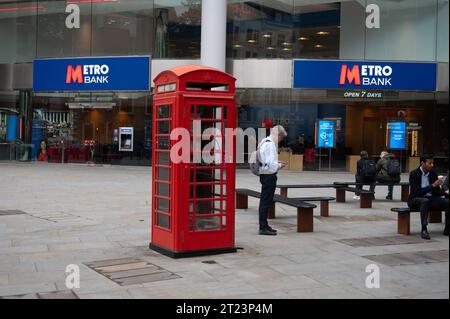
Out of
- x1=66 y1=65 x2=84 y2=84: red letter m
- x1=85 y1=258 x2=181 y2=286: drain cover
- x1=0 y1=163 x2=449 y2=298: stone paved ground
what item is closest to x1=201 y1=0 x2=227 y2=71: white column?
x1=66 y1=65 x2=84 y2=84: red letter m

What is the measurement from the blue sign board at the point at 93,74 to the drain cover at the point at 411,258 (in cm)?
1930

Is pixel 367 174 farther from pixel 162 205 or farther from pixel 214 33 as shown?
pixel 214 33

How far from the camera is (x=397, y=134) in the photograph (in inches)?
1003

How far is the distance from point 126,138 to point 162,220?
19.5 meters

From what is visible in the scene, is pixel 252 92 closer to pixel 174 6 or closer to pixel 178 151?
pixel 174 6

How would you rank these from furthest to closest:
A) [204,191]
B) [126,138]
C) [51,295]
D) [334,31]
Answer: [126,138] → [334,31] → [204,191] → [51,295]

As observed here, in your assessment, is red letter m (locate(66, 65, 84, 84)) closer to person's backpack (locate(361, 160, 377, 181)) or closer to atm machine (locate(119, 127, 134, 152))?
atm machine (locate(119, 127, 134, 152))

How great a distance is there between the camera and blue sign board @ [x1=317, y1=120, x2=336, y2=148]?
2541 centimetres

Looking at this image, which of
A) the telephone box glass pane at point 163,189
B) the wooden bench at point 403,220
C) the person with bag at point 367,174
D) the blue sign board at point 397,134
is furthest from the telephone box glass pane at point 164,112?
the blue sign board at point 397,134

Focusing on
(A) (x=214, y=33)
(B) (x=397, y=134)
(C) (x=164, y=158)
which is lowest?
(C) (x=164, y=158)

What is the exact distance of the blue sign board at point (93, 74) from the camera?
2605cm

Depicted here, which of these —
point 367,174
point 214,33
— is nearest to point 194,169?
point 367,174

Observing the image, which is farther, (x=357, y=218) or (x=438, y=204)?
(x=357, y=218)

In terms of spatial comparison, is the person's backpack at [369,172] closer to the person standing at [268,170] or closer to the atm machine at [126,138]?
the person standing at [268,170]
